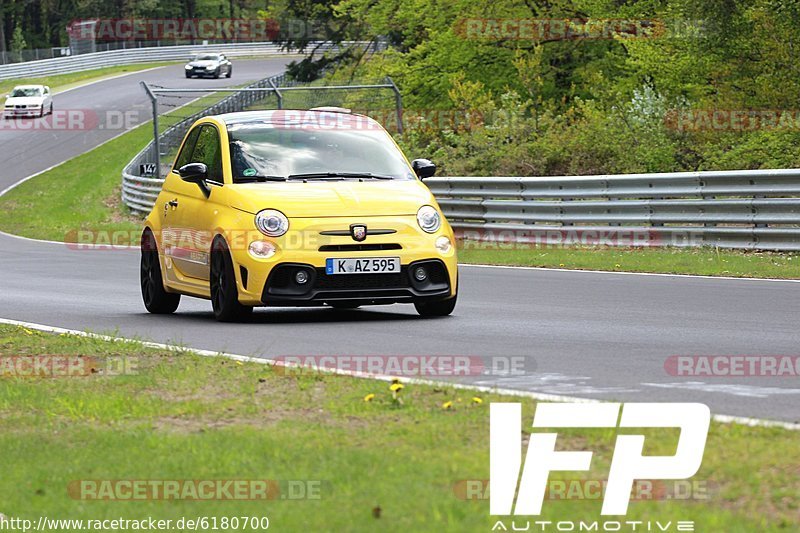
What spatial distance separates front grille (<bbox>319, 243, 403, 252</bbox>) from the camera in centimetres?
1214

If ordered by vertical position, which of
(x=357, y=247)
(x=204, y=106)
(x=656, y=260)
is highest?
(x=357, y=247)

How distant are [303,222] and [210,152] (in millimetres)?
A: 1894

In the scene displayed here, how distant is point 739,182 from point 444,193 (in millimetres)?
6478

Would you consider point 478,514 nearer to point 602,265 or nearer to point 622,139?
point 602,265

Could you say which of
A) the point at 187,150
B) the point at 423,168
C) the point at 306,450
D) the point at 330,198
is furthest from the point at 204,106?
the point at 306,450

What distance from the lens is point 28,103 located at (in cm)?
6172

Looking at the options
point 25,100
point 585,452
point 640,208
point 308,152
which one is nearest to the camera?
point 585,452

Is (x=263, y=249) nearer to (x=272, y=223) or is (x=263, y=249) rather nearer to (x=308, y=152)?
(x=272, y=223)

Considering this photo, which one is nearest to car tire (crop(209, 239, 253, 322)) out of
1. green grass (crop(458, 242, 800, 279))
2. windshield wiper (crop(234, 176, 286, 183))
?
windshield wiper (crop(234, 176, 286, 183))

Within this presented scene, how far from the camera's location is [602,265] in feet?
63.7

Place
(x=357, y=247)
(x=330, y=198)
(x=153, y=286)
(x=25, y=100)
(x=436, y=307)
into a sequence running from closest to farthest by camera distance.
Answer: (x=357, y=247) → (x=330, y=198) → (x=436, y=307) → (x=153, y=286) → (x=25, y=100)

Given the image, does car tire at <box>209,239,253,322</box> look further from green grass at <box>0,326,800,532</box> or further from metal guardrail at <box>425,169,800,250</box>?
metal guardrail at <box>425,169,800,250</box>

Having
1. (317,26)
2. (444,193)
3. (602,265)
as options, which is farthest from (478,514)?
(317,26)

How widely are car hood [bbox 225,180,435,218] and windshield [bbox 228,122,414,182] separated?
304 millimetres
